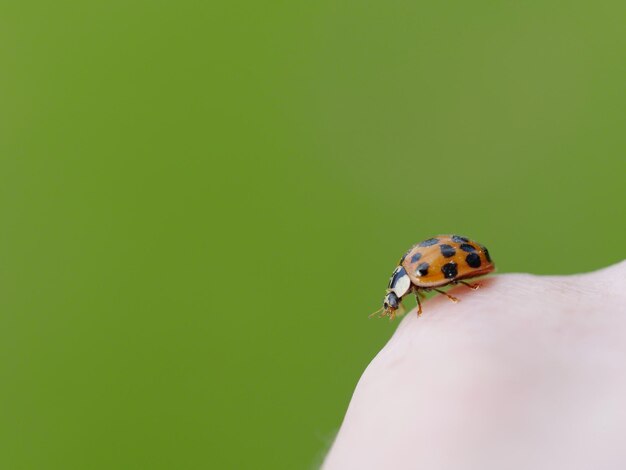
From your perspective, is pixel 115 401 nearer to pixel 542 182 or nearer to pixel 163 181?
pixel 163 181

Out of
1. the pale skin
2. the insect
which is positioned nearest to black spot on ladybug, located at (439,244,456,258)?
the insect

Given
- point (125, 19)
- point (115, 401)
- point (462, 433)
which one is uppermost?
point (125, 19)

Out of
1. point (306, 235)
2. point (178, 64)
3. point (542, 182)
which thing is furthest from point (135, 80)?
point (542, 182)

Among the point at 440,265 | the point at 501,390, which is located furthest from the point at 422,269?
the point at 501,390

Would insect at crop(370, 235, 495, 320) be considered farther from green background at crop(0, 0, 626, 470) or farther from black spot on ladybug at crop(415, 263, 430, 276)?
green background at crop(0, 0, 626, 470)

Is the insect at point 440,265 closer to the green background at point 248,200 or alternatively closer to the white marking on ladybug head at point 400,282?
the white marking on ladybug head at point 400,282

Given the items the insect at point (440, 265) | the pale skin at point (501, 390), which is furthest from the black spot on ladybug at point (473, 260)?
the pale skin at point (501, 390)
